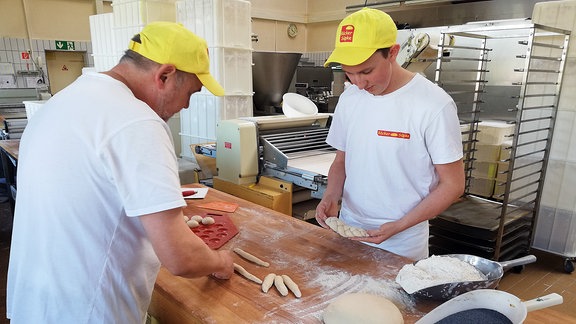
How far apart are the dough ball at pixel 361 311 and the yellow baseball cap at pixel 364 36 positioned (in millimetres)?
755

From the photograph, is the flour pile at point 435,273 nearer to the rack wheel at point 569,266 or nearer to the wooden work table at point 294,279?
the wooden work table at point 294,279

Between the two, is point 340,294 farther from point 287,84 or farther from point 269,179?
point 287,84

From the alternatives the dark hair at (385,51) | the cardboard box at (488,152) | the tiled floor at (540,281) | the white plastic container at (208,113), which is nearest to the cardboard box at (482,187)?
the cardboard box at (488,152)

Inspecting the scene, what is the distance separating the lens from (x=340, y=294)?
1178 millimetres

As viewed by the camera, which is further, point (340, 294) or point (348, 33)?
point (348, 33)

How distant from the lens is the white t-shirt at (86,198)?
0.83m

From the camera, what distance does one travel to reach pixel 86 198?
0.87m

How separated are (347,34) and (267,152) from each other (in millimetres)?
1378

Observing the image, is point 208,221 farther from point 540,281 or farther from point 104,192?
point 540,281

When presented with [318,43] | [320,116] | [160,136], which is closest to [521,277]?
[320,116]

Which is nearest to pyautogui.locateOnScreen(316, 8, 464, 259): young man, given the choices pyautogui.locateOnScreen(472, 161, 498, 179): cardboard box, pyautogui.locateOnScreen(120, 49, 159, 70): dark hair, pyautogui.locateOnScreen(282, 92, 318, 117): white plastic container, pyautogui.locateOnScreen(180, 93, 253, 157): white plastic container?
pyautogui.locateOnScreen(120, 49, 159, 70): dark hair

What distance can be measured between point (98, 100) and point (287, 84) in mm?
3968

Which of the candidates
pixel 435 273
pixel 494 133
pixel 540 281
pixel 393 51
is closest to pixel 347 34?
pixel 393 51

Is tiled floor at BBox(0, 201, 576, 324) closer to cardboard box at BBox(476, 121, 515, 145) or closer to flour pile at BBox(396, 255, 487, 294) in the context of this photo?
cardboard box at BBox(476, 121, 515, 145)
